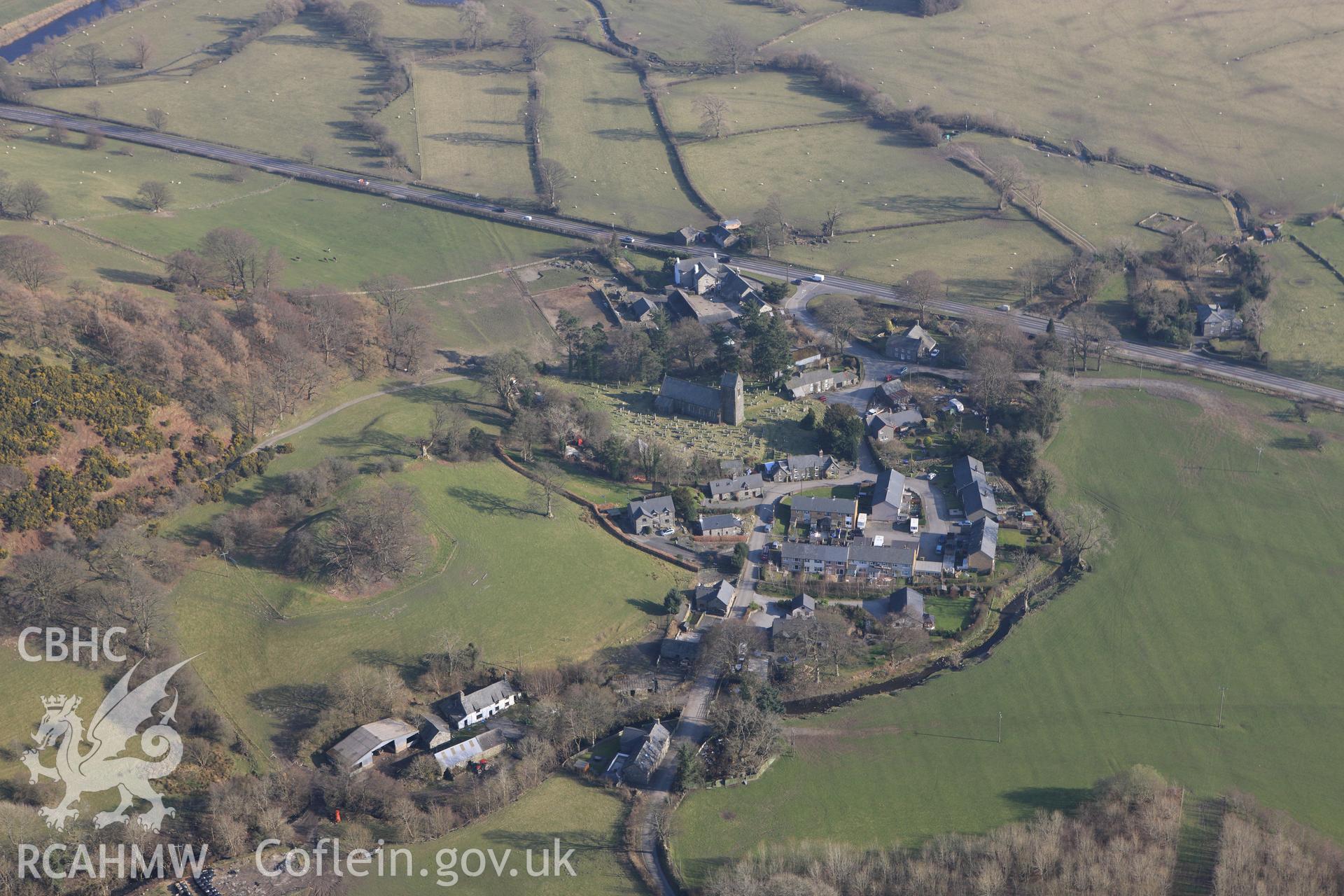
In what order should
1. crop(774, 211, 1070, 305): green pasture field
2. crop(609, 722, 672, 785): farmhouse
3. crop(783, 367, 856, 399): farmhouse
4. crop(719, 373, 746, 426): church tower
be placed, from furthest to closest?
crop(774, 211, 1070, 305): green pasture field, crop(783, 367, 856, 399): farmhouse, crop(719, 373, 746, 426): church tower, crop(609, 722, 672, 785): farmhouse

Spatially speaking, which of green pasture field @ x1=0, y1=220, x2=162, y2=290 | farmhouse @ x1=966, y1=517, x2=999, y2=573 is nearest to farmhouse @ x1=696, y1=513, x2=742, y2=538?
farmhouse @ x1=966, y1=517, x2=999, y2=573

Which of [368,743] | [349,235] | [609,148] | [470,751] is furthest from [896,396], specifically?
[609,148]

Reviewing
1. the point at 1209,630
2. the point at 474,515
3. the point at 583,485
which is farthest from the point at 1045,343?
the point at 474,515

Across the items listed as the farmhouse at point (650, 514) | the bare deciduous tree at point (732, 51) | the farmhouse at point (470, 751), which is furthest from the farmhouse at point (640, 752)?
the bare deciduous tree at point (732, 51)

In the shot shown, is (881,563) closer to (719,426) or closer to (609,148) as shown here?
(719,426)

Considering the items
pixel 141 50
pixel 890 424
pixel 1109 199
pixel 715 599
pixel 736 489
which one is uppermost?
pixel 141 50

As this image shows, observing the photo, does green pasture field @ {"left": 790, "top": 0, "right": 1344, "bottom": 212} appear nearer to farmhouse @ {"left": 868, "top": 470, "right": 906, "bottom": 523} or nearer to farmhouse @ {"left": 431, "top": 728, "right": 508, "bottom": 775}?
farmhouse @ {"left": 868, "top": 470, "right": 906, "bottom": 523}
